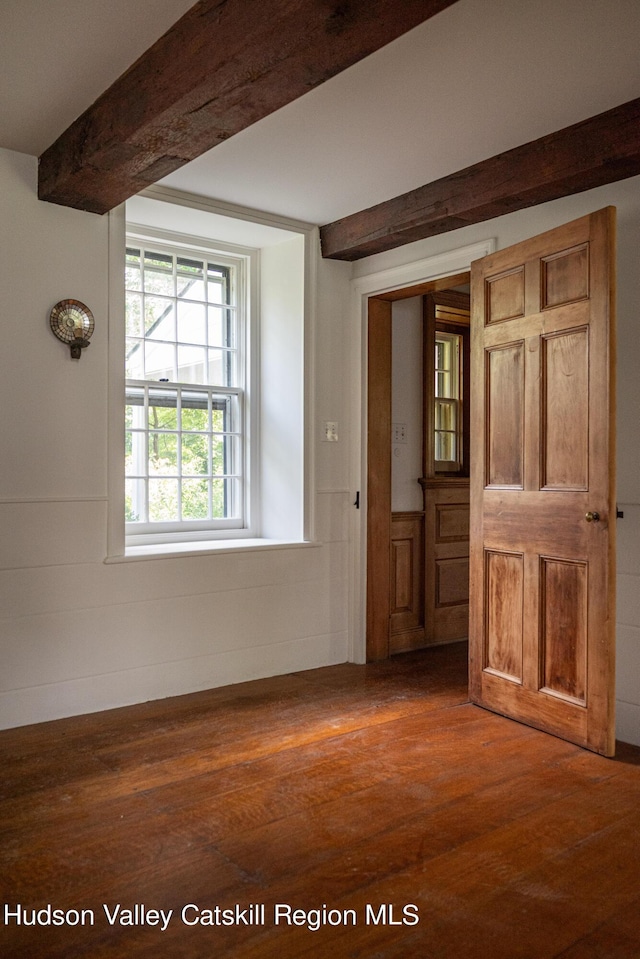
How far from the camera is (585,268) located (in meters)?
3.27

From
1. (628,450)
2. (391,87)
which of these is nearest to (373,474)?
(628,450)

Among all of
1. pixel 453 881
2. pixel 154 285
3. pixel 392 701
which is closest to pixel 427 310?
pixel 154 285

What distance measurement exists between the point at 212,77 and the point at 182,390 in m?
2.36

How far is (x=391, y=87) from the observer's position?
9.52 ft

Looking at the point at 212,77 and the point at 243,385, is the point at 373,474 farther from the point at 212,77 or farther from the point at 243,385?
the point at 212,77

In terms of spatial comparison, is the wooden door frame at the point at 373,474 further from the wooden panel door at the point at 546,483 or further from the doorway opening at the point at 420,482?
the wooden panel door at the point at 546,483

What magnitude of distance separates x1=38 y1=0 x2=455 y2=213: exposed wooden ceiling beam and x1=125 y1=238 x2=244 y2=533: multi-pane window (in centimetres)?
118

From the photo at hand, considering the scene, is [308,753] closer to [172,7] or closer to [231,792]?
[231,792]

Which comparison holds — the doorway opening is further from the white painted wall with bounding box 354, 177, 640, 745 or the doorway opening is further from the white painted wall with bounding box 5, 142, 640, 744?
the white painted wall with bounding box 354, 177, 640, 745

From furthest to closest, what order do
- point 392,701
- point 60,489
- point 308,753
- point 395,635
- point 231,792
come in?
point 395,635
point 392,701
point 60,489
point 308,753
point 231,792

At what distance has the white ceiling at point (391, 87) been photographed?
2451 mm

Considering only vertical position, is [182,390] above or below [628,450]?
above

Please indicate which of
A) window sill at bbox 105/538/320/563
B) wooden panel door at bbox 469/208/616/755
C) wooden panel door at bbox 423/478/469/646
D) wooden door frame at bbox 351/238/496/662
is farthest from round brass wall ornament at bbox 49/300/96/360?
wooden panel door at bbox 423/478/469/646

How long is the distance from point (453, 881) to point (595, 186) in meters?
2.90
